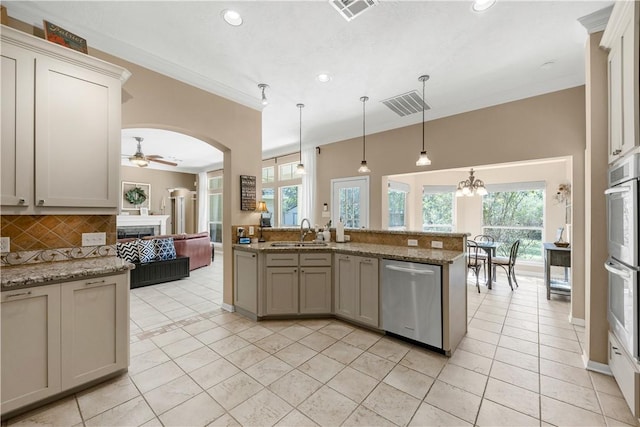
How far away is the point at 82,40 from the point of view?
7.35 feet

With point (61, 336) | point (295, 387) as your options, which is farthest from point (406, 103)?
point (61, 336)

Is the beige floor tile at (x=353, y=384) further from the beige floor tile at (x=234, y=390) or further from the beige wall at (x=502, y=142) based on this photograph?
the beige wall at (x=502, y=142)

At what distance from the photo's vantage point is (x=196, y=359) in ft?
8.04

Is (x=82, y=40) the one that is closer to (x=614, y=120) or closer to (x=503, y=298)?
(x=614, y=120)

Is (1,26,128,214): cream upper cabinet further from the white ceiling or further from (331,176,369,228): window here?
(331,176,369,228): window

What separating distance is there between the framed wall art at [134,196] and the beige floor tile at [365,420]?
8880 millimetres

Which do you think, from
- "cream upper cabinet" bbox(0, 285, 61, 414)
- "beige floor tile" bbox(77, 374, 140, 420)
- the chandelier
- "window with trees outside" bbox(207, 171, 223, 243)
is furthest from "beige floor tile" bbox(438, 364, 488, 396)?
"window with trees outside" bbox(207, 171, 223, 243)

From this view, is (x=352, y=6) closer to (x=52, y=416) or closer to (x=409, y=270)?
(x=409, y=270)

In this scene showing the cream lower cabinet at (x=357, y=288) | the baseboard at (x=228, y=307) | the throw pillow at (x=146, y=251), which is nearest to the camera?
the cream lower cabinet at (x=357, y=288)

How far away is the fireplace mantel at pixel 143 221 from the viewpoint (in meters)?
7.66

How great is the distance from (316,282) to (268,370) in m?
1.20

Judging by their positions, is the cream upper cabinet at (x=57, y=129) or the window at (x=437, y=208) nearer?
the cream upper cabinet at (x=57, y=129)

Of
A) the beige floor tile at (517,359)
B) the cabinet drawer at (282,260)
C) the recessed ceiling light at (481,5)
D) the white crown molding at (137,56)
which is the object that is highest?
the recessed ceiling light at (481,5)

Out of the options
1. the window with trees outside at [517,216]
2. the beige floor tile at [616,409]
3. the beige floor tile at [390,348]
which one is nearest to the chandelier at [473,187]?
the window with trees outside at [517,216]
